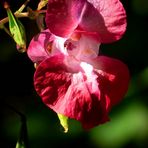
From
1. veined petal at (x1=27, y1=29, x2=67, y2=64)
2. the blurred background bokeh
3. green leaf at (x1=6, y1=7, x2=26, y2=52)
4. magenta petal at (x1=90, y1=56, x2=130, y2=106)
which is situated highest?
green leaf at (x1=6, y1=7, x2=26, y2=52)

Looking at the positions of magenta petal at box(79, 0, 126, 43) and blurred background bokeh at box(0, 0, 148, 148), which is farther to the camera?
blurred background bokeh at box(0, 0, 148, 148)

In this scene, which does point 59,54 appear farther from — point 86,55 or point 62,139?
point 62,139

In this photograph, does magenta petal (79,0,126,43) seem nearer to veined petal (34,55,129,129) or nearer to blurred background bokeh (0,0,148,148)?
veined petal (34,55,129,129)

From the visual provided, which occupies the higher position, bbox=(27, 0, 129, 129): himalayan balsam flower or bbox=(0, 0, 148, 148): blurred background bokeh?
bbox=(27, 0, 129, 129): himalayan balsam flower

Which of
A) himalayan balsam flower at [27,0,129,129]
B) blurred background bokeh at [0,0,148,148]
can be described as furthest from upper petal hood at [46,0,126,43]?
blurred background bokeh at [0,0,148,148]

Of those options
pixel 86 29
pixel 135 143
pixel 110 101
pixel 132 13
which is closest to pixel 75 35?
pixel 86 29

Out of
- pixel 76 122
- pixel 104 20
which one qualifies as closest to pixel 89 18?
pixel 104 20

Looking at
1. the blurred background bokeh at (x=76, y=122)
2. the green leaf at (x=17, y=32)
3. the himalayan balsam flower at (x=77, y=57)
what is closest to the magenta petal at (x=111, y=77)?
the himalayan balsam flower at (x=77, y=57)

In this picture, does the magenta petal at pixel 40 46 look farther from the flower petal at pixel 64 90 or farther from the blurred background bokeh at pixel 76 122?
the blurred background bokeh at pixel 76 122
